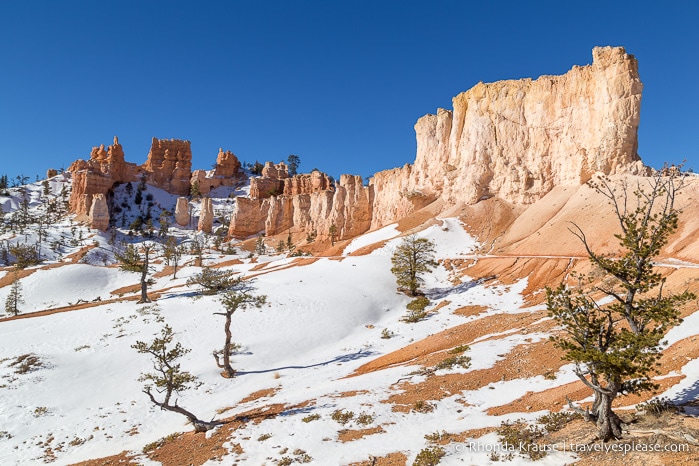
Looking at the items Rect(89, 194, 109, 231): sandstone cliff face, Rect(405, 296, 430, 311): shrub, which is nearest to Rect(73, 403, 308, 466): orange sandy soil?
Rect(405, 296, 430, 311): shrub

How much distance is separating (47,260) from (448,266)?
251 feet

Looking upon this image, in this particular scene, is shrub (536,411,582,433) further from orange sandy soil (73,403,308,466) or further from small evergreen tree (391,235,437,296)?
small evergreen tree (391,235,437,296)

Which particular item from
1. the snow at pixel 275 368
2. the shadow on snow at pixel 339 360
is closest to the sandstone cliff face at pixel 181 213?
the snow at pixel 275 368

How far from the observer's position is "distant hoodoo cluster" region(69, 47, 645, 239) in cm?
4428

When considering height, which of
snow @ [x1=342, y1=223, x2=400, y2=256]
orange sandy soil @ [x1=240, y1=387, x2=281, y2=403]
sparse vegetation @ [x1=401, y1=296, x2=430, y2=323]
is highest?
snow @ [x1=342, y1=223, x2=400, y2=256]

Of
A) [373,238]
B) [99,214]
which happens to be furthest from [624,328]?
[99,214]

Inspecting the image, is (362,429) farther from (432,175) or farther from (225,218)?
(225,218)

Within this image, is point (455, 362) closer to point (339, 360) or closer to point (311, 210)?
point (339, 360)

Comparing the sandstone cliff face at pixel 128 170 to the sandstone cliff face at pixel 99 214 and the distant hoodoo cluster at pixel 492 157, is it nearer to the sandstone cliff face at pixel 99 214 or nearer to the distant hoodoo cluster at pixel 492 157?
the distant hoodoo cluster at pixel 492 157

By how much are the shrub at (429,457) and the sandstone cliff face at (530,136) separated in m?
46.3

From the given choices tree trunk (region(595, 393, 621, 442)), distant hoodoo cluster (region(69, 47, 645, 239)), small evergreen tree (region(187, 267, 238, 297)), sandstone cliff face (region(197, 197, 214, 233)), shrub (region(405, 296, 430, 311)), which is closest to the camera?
tree trunk (region(595, 393, 621, 442))

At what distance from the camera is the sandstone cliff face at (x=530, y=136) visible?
1722 inches

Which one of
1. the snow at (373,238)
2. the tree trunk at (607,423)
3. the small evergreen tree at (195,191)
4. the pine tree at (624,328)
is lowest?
the tree trunk at (607,423)

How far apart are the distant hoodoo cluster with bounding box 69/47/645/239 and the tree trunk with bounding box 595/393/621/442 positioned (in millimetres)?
44643
